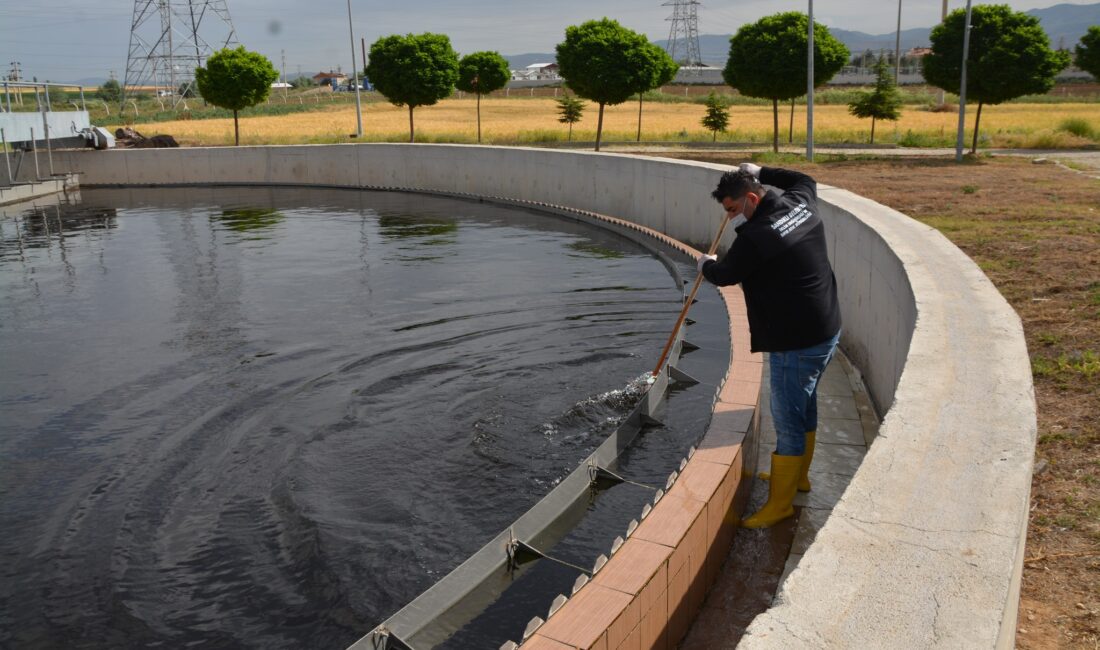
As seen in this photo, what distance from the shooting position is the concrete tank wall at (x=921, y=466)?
2529 mm

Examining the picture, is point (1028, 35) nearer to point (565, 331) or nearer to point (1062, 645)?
point (565, 331)

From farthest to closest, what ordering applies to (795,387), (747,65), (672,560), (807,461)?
(747,65) → (807,461) → (795,387) → (672,560)

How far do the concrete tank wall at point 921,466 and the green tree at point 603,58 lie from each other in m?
23.4

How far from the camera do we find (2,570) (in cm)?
546

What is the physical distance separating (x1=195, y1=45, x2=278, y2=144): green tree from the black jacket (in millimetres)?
34324

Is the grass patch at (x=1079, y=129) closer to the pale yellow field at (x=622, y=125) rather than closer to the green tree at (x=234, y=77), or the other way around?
the pale yellow field at (x=622, y=125)

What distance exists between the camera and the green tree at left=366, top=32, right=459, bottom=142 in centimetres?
3484

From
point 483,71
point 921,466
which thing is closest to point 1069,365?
point 921,466

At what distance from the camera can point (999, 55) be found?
26.7 m

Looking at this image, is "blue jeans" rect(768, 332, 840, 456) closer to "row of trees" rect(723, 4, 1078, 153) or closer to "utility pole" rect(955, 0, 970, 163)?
"utility pole" rect(955, 0, 970, 163)

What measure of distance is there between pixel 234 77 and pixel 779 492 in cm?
3524

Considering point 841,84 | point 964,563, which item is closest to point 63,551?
point 964,563

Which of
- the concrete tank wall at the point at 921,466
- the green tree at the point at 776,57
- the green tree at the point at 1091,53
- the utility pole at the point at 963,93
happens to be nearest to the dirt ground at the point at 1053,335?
the concrete tank wall at the point at 921,466

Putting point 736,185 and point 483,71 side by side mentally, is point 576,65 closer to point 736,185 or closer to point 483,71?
point 483,71
